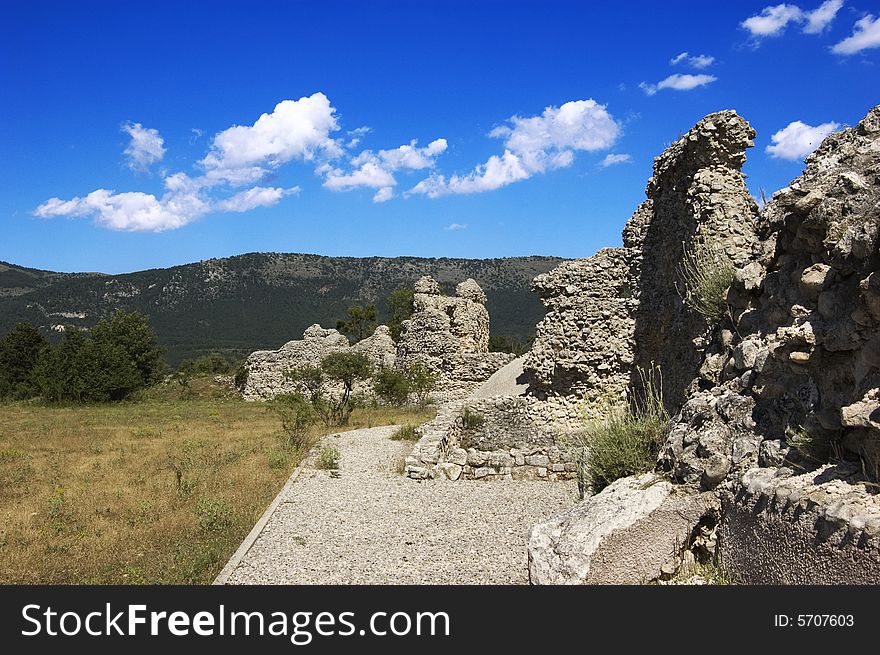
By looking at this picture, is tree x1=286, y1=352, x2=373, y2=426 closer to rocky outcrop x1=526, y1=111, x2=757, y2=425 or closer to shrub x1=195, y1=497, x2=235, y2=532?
rocky outcrop x1=526, y1=111, x2=757, y2=425

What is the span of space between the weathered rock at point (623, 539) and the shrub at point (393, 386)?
20.6 metres

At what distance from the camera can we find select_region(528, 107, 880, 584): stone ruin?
3463mm

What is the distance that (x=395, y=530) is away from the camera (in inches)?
328

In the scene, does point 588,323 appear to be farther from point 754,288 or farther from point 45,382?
point 45,382

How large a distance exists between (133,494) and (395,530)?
5218mm

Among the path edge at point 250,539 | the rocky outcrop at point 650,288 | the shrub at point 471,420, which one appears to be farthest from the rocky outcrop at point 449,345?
the path edge at point 250,539

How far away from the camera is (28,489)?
37.9 ft

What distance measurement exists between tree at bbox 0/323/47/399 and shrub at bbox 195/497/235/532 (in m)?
34.2

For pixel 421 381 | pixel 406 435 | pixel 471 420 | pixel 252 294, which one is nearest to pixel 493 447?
pixel 471 420

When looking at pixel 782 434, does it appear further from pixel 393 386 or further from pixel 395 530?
pixel 393 386

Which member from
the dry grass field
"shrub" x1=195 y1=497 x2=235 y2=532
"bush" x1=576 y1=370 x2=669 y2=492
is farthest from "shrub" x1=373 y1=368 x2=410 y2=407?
"bush" x1=576 y1=370 x2=669 y2=492

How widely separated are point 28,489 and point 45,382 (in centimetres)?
2148

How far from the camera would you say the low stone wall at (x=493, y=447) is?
1179cm

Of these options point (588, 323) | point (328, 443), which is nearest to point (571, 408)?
point (588, 323)
